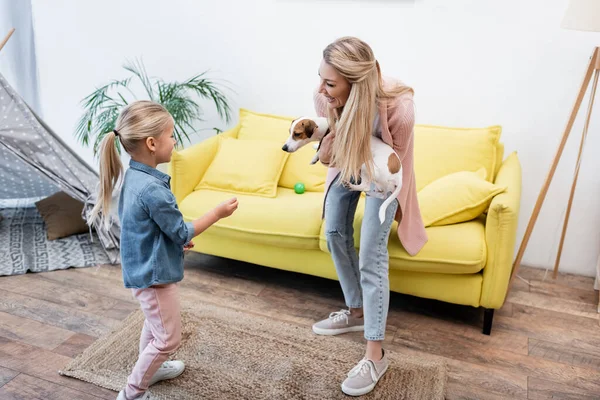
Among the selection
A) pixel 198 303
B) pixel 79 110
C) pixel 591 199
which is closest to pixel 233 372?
pixel 198 303

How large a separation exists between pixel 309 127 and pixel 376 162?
28cm

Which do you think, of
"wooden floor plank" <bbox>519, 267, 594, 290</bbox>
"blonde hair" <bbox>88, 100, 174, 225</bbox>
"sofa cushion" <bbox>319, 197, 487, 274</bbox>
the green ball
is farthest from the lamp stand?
"blonde hair" <bbox>88, 100, 174, 225</bbox>

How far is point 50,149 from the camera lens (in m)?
2.64

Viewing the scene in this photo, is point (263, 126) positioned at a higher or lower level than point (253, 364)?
higher

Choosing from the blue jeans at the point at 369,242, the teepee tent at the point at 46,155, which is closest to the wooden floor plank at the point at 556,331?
the blue jeans at the point at 369,242

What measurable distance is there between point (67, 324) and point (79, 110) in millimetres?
1962

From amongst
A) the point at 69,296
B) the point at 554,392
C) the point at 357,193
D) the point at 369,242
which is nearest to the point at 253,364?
the point at 369,242

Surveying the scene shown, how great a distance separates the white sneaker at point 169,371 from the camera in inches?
71.5

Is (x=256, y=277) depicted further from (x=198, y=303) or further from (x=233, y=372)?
(x=233, y=372)

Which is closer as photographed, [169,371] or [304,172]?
[169,371]

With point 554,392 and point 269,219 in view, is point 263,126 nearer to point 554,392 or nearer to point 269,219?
point 269,219

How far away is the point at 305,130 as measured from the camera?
1801 millimetres

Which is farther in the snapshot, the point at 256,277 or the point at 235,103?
the point at 235,103

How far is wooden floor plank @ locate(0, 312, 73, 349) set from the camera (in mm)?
2020
